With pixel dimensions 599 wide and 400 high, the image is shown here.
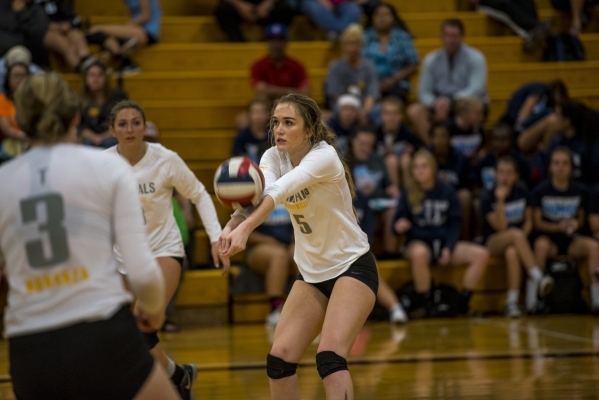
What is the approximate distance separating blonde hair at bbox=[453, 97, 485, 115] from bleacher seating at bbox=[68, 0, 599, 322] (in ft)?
4.60

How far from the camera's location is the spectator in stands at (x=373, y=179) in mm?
9242

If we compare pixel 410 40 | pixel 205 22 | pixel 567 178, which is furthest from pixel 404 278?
pixel 205 22

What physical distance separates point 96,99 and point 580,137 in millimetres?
5447

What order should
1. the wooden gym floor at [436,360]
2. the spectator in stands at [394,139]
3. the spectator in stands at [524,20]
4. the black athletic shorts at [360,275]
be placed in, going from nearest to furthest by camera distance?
the black athletic shorts at [360,275] < the wooden gym floor at [436,360] < the spectator in stands at [394,139] < the spectator in stands at [524,20]

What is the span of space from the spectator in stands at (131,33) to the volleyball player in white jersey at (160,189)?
5641 millimetres

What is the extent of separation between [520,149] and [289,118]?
6739 mm

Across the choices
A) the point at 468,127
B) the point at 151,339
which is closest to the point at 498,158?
the point at 468,127

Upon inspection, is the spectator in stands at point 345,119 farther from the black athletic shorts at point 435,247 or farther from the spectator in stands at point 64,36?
the spectator in stands at point 64,36

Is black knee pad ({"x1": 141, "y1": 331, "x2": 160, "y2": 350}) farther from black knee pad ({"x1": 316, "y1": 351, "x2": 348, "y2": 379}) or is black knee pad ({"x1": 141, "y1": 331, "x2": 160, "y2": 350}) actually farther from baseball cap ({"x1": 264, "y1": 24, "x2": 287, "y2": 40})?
baseball cap ({"x1": 264, "y1": 24, "x2": 287, "y2": 40})

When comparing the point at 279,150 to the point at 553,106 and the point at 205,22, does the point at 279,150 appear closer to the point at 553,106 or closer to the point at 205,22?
the point at 553,106

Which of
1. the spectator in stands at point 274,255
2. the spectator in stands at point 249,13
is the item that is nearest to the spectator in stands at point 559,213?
the spectator in stands at point 274,255

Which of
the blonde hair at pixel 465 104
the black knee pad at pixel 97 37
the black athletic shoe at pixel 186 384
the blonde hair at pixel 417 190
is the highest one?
the black knee pad at pixel 97 37

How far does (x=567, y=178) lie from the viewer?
9391mm

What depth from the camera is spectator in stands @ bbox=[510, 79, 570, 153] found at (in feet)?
33.6
